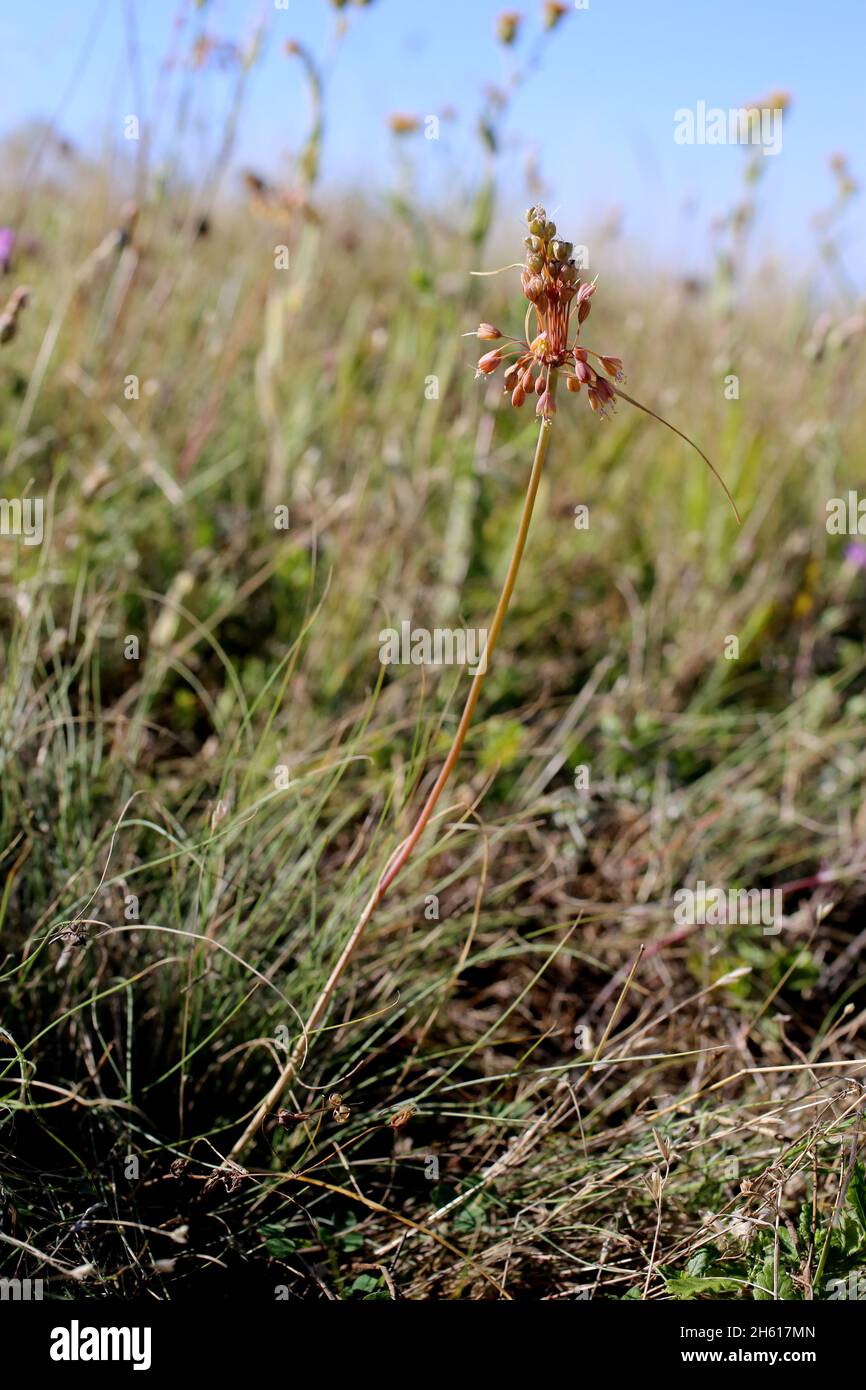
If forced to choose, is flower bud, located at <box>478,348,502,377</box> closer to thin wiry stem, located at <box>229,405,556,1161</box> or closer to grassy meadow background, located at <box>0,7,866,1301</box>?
thin wiry stem, located at <box>229,405,556,1161</box>

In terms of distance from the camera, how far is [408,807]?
49.8 inches

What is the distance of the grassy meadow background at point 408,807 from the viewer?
109 centimetres

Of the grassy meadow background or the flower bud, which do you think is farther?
the grassy meadow background

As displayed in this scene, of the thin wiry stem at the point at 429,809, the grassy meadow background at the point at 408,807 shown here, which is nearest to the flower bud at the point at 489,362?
the thin wiry stem at the point at 429,809

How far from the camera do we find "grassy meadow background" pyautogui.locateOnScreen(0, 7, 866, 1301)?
1095mm

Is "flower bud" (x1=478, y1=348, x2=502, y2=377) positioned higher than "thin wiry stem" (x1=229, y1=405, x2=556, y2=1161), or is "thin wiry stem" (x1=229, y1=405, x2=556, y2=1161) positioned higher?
"flower bud" (x1=478, y1=348, x2=502, y2=377)

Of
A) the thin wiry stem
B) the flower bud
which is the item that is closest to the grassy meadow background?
the thin wiry stem

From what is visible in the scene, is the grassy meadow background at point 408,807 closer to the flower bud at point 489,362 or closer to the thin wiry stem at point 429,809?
the thin wiry stem at point 429,809

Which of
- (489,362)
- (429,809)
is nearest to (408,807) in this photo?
(429,809)

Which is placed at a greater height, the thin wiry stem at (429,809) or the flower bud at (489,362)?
the flower bud at (489,362)

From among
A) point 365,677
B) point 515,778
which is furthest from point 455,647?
point 515,778

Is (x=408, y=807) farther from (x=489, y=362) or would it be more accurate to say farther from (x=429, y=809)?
(x=489, y=362)
